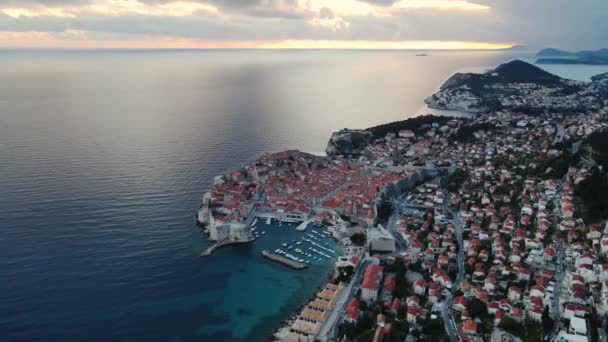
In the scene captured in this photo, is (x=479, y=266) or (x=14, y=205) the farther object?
(x=14, y=205)

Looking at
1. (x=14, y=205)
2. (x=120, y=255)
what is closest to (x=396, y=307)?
(x=120, y=255)

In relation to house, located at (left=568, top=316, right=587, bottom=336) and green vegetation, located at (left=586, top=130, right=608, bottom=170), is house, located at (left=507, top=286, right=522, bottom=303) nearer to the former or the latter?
house, located at (left=568, top=316, right=587, bottom=336)

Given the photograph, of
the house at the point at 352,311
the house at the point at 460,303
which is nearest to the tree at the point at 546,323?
the house at the point at 460,303

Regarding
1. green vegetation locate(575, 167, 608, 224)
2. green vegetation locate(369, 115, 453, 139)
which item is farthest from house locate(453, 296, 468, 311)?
green vegetation locate(369, 115, 453, 139)

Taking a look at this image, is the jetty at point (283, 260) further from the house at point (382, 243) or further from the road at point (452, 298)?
the road at point (452, 298)

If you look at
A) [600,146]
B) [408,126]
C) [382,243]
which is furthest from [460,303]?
[408,126]

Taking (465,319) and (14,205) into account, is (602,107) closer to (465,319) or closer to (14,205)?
(465,319)
